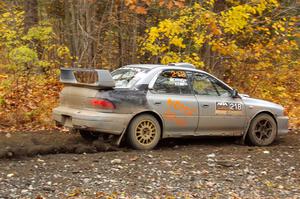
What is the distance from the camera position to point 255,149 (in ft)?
30.6

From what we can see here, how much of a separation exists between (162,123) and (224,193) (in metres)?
2.62

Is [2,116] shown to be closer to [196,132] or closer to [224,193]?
[196,132]

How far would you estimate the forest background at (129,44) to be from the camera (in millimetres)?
12172

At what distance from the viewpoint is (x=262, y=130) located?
10.0 meters

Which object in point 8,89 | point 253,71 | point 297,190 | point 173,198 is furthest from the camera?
point 253,71

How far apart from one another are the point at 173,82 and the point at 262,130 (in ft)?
7.72

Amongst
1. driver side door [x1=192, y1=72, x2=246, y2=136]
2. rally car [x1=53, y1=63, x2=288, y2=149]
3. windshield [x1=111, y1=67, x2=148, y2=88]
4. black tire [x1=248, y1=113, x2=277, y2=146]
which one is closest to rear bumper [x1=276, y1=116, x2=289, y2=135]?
rally car [x1=53, y1=63, x2=288, y2=149]

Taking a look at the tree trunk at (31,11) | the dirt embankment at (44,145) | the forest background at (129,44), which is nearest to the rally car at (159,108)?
the dirt embankment at (44,145)

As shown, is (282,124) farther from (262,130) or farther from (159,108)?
(159,108)

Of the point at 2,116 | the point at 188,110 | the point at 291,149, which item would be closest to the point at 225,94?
the point at 188,110

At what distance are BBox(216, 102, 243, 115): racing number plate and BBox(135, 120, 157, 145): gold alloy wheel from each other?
4.96ft

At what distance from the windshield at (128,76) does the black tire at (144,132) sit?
2.28ft

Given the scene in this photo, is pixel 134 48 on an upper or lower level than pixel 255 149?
upper

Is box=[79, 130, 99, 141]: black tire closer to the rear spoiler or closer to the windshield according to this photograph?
the rear spoiler
